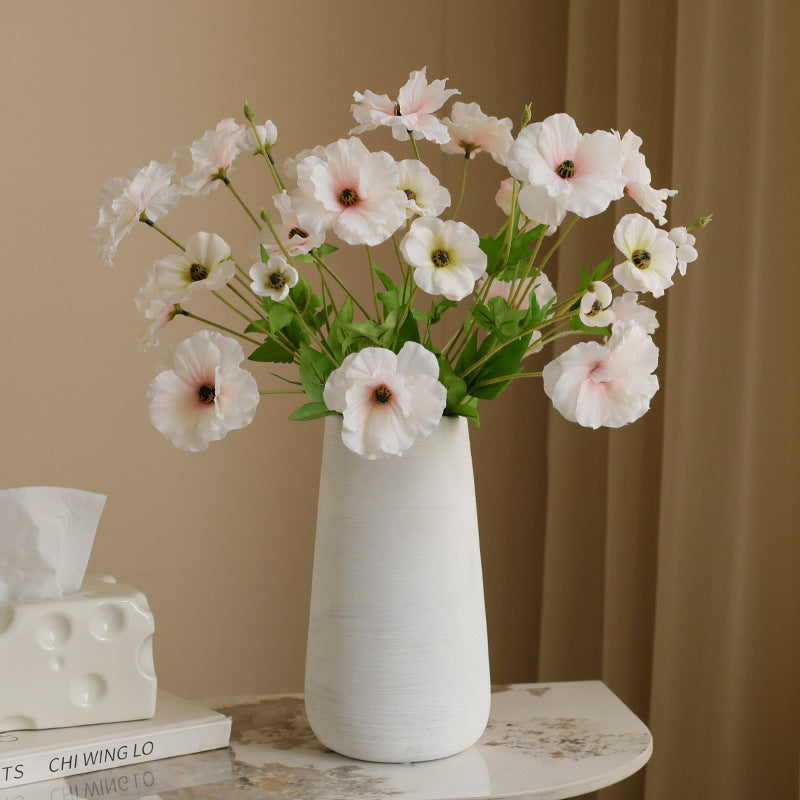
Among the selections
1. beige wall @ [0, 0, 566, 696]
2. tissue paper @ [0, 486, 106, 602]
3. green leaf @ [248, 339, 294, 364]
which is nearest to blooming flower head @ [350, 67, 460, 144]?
green leaf @ [248, 339, 294, 364]

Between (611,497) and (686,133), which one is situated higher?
(686,133)

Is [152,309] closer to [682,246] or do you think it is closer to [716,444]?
[682,246]

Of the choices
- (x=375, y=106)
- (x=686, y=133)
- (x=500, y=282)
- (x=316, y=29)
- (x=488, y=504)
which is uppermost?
(x=316, y=29)

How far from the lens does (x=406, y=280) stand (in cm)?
94

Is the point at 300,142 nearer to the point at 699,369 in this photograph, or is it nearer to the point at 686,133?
the point at 686,133

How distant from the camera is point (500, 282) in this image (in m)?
1.04

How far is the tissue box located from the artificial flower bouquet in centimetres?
22

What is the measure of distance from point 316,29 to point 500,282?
0.84m

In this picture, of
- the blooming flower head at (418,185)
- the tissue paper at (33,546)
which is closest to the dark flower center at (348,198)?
the blooming flower head at (418,185)

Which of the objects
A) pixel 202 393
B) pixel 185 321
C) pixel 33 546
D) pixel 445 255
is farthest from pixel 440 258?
pixel 185 321

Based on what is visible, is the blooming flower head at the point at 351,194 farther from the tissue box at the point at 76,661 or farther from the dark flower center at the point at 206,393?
the tissue box at the point at 76,661

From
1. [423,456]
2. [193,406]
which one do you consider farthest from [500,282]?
[193,406]

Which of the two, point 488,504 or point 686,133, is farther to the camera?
point 488,504

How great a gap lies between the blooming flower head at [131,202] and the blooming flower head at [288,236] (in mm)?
93
